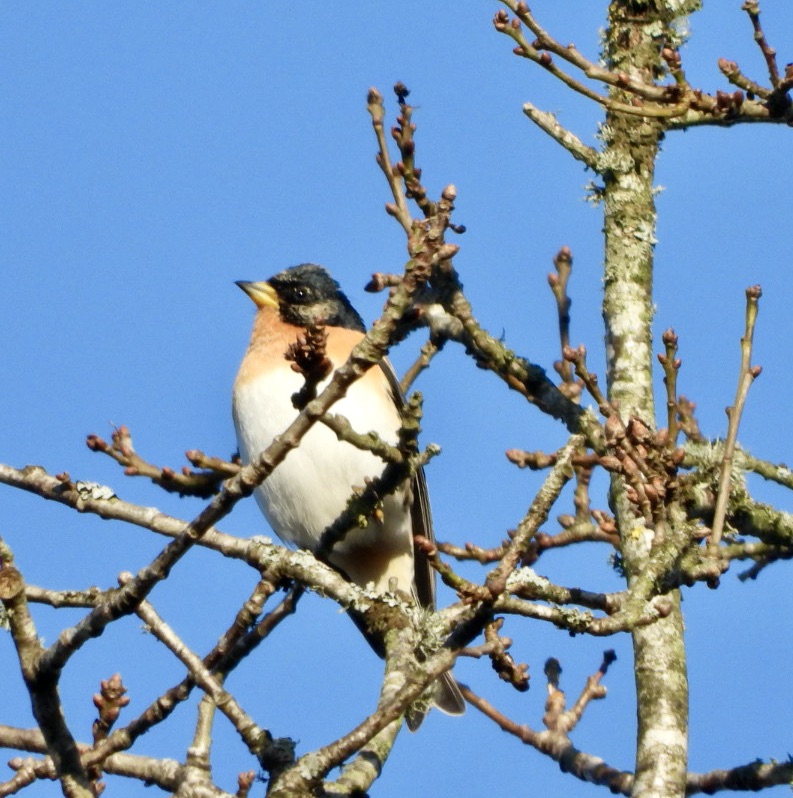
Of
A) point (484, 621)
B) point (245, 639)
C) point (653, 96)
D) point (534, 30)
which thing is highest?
point (534, 30)

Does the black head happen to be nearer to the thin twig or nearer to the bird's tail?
the bird's tail

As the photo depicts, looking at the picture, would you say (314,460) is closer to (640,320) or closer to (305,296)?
(305,296)

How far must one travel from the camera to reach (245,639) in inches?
200

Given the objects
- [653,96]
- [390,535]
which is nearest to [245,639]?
[653,96]

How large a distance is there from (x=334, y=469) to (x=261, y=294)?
166 cm

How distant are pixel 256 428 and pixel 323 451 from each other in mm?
409

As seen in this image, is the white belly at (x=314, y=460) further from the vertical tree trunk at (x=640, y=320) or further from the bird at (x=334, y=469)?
the vertical tree trunk at (x=640, y=320)

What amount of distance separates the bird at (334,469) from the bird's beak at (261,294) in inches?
2.6

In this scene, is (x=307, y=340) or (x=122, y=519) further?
(x=122, y=519)

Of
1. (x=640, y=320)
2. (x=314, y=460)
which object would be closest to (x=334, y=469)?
(x=314, y=460)

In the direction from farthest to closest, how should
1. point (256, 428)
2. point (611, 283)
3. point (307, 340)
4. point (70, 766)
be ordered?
point (256, 428)
point (611, 283)
point (307, 340)
point (70, 766)

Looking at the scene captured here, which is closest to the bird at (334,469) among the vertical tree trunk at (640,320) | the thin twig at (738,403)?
the vertical tree trunk at (640,320)

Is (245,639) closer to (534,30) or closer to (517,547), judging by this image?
(517,547)

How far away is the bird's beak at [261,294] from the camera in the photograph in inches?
356
